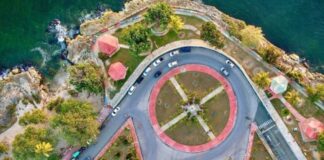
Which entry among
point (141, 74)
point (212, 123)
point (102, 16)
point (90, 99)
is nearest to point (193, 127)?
point (212, 123)

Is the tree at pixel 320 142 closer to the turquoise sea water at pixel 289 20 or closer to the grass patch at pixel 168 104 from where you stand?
the turquoise sea water at pixel 289 20

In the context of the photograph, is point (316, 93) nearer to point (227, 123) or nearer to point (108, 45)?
point (227, 123)

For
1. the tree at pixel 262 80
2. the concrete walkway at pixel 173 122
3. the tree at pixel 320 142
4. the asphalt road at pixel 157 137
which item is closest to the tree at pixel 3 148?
the asphalt road at pixel 157 137

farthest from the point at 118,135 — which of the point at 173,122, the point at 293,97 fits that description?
the point at 293,97

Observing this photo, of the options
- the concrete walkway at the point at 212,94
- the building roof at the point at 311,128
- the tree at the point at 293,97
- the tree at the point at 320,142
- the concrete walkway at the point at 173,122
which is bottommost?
the tree at the point at 320,142

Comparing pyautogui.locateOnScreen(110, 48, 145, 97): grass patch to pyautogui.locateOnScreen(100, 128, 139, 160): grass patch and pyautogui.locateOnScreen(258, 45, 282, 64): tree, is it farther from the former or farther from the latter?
pyautogui.locateOnScreen(258, 45, 282, 64): tree

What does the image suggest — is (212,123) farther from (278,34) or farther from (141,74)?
(278,34)

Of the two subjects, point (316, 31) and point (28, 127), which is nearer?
point (28, 127)

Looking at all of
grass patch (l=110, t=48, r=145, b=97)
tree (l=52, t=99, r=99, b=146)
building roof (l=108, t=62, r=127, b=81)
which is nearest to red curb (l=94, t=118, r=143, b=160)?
tree (l=52, t=99, r=99, b=146)
